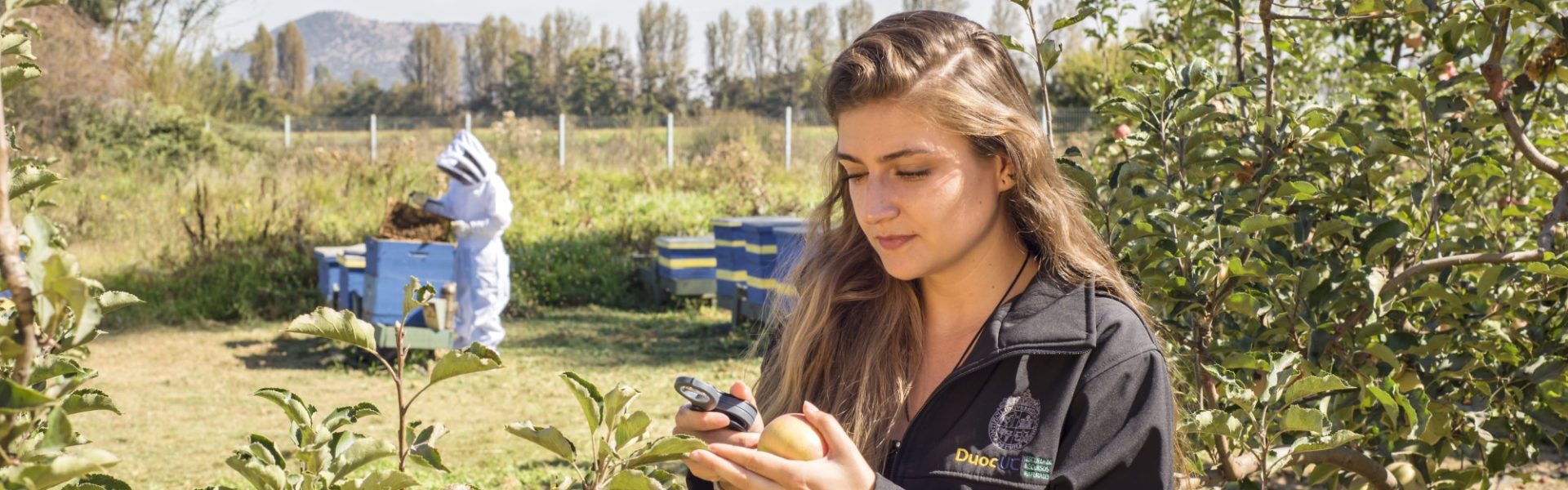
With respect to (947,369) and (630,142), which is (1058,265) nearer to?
(947,369)

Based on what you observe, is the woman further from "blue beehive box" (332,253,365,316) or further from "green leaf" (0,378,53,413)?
"blue beehive box" (332,253,365,316)

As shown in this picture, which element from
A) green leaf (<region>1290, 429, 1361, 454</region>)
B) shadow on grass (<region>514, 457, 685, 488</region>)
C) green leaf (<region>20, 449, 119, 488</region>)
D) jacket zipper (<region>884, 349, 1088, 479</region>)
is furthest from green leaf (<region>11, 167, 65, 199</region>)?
shadow on grass (<region>514, 457, 685, 488</region>)

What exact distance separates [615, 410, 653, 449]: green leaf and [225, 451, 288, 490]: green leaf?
0.85ft

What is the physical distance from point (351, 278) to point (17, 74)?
7617 millimetres

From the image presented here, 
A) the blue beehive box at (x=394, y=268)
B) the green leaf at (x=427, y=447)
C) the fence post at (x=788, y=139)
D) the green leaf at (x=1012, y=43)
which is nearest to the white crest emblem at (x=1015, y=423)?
the green leaf at (x=427, y=447)

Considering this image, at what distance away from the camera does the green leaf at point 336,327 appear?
109 cm

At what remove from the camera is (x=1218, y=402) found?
2.38 m

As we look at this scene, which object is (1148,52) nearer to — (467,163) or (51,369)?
(51,369)

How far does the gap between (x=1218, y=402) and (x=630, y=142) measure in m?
17.8

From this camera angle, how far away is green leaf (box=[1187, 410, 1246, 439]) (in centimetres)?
183

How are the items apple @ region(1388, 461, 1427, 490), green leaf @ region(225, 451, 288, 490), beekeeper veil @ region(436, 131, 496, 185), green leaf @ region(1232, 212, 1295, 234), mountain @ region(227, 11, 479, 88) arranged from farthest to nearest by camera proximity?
1. mountain @ region(227, 11, 479, 88)
2. beekeeper veil @ region(436, 131, 496, 185)
3. apple @ region(1388, 461, 1427, 490)
4. green leaf @ region(1232, 212, 1295, 234)
5. green leaf @ region(225, 451, 288, 490)

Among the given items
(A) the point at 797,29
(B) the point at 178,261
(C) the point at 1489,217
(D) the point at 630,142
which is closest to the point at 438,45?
(A) the point at 797,29

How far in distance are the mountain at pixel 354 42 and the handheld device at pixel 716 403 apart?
151605 millimetres

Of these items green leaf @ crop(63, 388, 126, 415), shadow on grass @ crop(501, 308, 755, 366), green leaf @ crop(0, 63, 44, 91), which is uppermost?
green leaf @ crop(0, 63, 44, 91)
